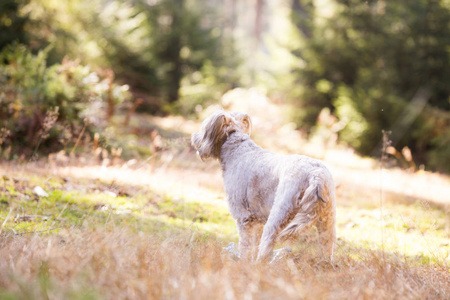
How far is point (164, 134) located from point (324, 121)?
17.4 ft

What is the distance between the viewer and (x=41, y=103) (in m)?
8.26

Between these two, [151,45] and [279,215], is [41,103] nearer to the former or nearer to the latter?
[279,215]

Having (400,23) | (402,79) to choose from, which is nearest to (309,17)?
(400,23)

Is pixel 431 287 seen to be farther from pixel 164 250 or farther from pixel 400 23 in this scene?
pixel 400 23

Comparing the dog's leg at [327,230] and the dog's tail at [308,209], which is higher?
the dog's tail at [308,209]

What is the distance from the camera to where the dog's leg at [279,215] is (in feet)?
11.5

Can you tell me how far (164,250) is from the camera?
11.1 feet

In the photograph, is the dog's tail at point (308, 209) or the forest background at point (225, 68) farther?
the forest background at point (225, 68)

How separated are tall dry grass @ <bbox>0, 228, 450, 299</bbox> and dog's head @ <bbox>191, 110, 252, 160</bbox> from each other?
1263 millimetres

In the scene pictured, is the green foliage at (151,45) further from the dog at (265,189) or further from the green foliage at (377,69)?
the dog at (265,189)

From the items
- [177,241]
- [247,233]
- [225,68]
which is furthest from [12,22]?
[247,233]

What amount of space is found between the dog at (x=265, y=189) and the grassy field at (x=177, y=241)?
0.28m

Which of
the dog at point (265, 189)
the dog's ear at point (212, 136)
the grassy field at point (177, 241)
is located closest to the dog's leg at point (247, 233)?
the dog at point (265, 189)

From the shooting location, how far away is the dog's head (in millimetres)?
4480
